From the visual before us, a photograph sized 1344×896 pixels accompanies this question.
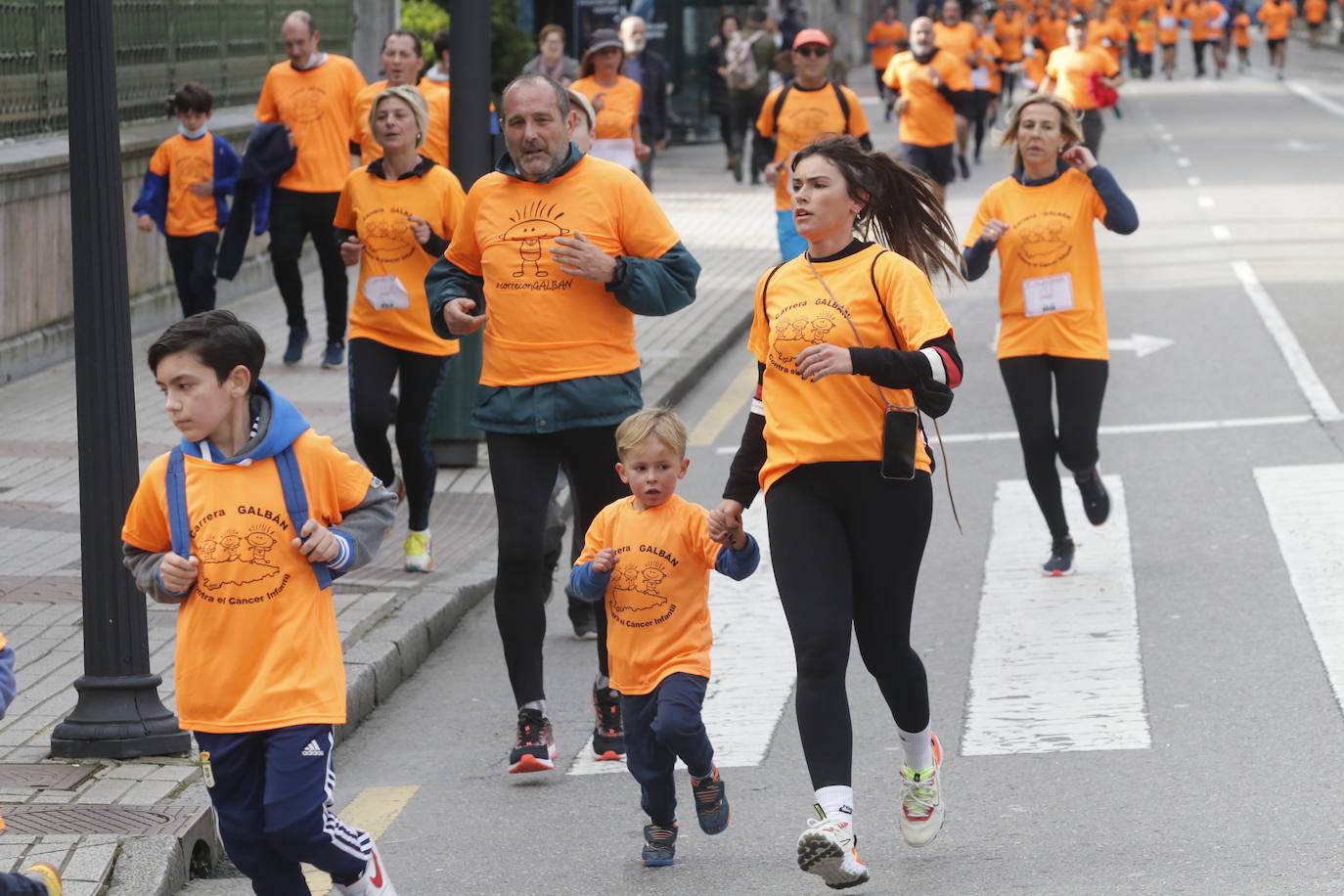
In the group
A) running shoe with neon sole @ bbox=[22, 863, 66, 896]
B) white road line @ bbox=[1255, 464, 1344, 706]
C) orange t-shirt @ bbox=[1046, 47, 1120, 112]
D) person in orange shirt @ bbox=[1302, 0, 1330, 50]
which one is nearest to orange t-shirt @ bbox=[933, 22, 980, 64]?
orange t-shirt @ bbox=[1046, 47, 1120, 112]

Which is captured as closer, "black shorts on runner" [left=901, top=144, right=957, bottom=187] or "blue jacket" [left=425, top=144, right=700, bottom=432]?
"blue jacket" [left=425, top=144, right=700, bottom=432]

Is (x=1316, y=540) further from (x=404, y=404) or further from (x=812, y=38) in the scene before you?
(x=812, y=38)

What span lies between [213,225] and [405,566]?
5.50m

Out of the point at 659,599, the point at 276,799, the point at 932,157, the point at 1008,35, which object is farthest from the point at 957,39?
the point at 276,799

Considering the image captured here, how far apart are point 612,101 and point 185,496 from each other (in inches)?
509

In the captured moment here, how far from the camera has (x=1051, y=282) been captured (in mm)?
8453

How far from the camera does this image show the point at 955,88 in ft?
59.6

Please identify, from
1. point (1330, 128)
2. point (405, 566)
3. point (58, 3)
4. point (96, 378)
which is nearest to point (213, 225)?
point (58, 3)

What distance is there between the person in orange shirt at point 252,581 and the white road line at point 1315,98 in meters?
36.3

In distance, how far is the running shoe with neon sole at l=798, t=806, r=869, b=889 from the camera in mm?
5051

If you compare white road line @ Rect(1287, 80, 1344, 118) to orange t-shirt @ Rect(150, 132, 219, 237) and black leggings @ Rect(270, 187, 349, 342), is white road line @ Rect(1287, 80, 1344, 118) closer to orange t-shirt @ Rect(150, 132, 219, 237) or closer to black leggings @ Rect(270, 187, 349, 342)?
black leggings @ Rect(270, 187, 349, 342)

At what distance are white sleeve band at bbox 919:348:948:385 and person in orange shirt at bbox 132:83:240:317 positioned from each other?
913 cm

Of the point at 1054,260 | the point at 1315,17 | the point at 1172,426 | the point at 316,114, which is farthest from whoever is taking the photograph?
the point at 1315,17

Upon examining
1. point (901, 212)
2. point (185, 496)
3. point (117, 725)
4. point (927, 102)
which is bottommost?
point (117, 725)
